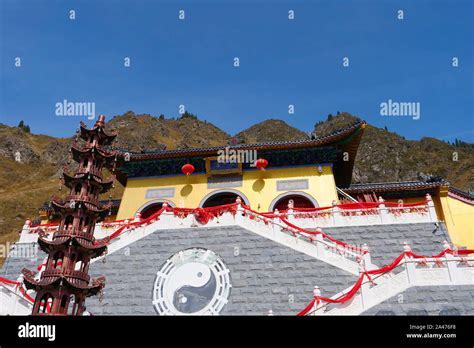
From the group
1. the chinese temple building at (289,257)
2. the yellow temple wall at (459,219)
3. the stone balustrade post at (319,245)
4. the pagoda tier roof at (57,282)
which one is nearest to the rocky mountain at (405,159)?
the yellow temple wall at (459,219)

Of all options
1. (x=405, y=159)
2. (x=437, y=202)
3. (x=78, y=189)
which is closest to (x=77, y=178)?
(x=78, y=189)

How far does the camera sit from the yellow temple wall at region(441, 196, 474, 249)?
58.1 feet

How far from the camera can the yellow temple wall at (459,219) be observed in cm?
1772

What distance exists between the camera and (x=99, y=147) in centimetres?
1078

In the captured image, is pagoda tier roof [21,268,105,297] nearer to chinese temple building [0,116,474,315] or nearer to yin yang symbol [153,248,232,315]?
chinese temple building [0,116,474,315]

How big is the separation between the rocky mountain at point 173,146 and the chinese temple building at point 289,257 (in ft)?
88.4

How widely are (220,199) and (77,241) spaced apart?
34.9 feet

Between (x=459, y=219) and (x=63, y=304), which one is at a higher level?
(x=459, y=219)

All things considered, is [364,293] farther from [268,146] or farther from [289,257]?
[268,146]

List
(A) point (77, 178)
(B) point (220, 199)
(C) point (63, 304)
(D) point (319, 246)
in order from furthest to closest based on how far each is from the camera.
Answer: (B) point (220, 199), (D) point (319, 246), (A) point (77, 178), (C) point (63, 304)

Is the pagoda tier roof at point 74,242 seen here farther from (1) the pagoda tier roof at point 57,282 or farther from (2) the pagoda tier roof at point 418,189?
(2) the pagoda tier roof at point 418,189

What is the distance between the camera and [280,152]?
62.0ft

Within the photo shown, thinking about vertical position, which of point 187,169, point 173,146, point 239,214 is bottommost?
point 239,214

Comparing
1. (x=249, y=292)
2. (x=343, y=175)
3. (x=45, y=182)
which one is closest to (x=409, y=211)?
(x=249, y=292)
